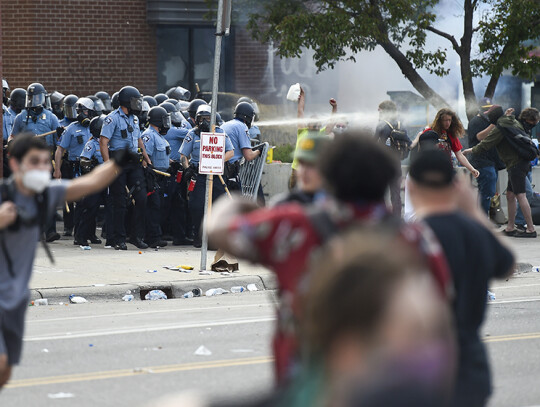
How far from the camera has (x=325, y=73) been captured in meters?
27.0

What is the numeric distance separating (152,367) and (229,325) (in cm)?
177

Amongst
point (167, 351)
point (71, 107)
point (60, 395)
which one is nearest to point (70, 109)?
point (71, 107)

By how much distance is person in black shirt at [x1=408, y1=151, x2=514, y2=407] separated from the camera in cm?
383

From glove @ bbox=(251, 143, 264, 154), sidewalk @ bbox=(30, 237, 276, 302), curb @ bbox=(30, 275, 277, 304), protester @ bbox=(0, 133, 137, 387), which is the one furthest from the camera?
glove @ bbox=(251, 143, 264, 154)

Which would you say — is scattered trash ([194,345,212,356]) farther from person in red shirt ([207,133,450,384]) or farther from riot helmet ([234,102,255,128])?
riot helmet ([234,102,255,128])

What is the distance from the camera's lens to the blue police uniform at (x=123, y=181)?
13625 mm

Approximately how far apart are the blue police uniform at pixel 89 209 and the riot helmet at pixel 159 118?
2.75ft

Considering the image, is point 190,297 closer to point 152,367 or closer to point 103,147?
point 103,147

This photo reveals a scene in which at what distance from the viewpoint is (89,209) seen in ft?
46.5

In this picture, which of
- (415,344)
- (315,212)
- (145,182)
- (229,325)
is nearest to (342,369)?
(415,344)

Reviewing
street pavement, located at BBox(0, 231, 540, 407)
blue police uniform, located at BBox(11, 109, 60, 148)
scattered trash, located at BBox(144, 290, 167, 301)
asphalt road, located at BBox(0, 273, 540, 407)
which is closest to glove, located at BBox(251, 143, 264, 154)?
street pavement, located at BBox(0, 231, 540, 407)

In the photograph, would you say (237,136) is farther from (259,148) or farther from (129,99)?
(129,99)

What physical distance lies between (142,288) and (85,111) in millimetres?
4582

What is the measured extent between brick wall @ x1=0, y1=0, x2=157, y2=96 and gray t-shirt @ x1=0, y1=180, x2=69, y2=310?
1824cm
